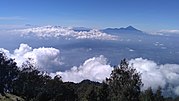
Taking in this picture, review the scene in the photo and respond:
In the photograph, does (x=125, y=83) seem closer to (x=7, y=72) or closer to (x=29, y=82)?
(x=29, y=82)

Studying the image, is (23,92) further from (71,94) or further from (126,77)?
(126,77)

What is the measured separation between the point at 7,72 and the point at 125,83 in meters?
69.1

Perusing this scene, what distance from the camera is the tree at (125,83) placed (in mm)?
55781

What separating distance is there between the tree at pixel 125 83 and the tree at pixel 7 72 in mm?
63289

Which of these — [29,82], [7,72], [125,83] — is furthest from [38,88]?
[125,83]

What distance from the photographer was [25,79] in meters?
109

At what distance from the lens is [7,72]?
117000 mm

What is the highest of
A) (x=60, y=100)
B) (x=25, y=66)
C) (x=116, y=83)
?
(x=116, y=83)

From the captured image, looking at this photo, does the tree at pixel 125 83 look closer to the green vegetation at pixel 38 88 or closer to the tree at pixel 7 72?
the green vegetation at pixel 38 88

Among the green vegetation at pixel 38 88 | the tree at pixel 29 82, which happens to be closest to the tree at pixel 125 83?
the green vegetation at pixel 38 88

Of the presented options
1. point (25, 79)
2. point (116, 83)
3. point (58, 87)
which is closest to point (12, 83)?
point (25, 79)

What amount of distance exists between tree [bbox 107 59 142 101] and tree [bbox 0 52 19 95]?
63.3 m

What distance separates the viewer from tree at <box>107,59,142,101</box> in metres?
55.8

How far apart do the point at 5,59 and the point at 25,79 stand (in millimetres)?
14130
